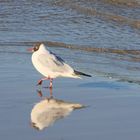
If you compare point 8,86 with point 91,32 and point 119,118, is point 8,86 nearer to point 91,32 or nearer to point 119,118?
point 119,118

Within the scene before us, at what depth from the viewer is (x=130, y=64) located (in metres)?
11.4

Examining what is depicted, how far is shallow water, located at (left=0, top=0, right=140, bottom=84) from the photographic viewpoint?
11.3 meters

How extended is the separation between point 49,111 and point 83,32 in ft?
21.8

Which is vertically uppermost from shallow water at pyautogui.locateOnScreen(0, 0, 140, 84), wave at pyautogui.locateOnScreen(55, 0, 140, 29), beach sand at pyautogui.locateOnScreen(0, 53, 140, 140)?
beach sand at pyautogui.locateOnScreen(0, 53, 140, 140)

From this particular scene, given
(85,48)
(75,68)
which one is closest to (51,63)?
(75,68)

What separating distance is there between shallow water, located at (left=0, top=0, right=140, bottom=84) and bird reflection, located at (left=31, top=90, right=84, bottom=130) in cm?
198

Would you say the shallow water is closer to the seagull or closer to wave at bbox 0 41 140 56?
wave at bbox 0 41 140 56

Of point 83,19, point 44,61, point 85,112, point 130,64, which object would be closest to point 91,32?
point 83,19

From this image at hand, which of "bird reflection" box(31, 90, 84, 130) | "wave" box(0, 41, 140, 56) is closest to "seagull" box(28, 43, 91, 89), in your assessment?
"bird reflection" box(31, 90, 84, 130)

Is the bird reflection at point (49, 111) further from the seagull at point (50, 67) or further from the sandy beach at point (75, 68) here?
the seagull at point (50, 67)

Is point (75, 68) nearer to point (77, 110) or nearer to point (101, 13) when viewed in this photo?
point (77, 110)

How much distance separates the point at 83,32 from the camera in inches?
552

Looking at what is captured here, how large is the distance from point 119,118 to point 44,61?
7.22ft

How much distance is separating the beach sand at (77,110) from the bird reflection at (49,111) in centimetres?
6
